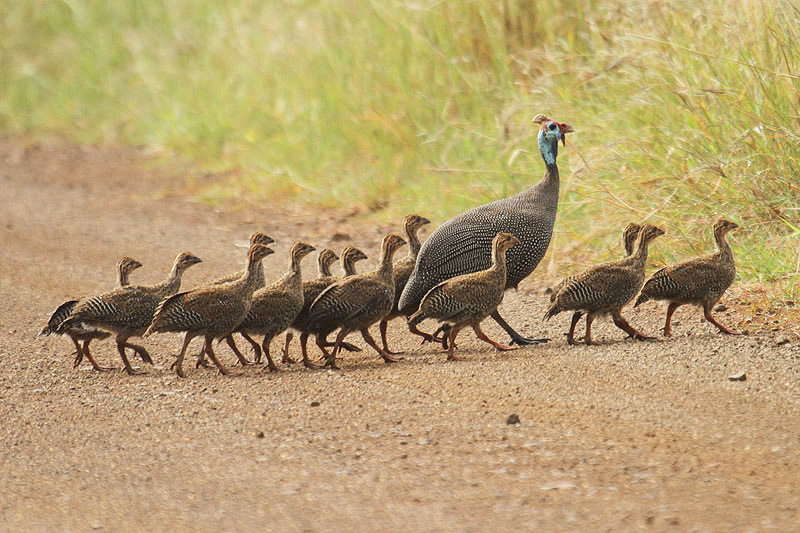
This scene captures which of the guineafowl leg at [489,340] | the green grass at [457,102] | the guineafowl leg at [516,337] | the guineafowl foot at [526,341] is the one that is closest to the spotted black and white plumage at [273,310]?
the guineafowl leg at [489,340]

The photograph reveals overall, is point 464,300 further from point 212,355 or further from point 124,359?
point 124,359

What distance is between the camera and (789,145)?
729 centimetres

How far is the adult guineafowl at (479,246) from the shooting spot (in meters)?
6.76

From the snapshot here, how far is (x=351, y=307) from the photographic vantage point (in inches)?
246

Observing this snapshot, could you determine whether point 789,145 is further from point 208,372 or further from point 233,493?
point 233,493

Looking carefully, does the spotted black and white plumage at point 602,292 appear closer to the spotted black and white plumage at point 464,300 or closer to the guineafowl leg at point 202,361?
the spotted black and white plumage at point 464,300

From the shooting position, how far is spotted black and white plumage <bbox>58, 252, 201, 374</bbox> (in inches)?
248

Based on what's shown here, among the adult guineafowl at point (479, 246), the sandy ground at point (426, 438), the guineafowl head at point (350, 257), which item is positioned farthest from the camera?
the guineafowl head at point (350, 257)

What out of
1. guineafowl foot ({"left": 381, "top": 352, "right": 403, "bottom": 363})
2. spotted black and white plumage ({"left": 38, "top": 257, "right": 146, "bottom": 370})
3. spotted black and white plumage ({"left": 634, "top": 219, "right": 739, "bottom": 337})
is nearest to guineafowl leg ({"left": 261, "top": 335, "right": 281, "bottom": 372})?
guineafowl foot ({"left": 381, "top": 352, "right": 403, "bottom": 363})

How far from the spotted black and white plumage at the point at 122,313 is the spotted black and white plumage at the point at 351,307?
946mm

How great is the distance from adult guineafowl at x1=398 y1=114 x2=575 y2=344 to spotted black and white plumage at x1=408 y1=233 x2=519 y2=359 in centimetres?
36

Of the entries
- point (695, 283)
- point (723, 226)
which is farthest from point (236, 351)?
point (723, 226)

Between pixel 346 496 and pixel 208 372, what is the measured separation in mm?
2248

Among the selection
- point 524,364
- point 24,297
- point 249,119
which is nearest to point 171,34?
point 249,119
